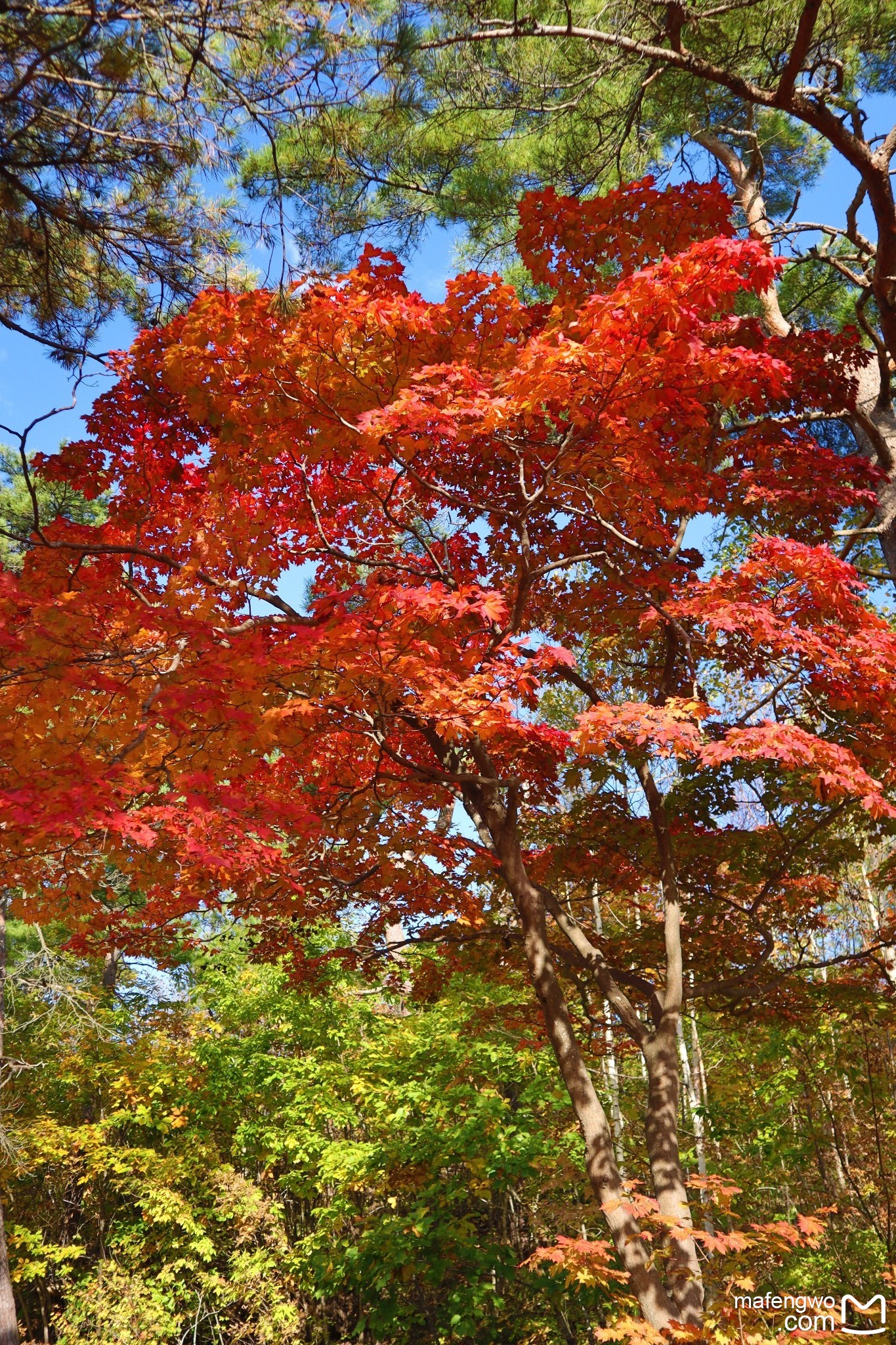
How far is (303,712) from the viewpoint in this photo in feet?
13.5

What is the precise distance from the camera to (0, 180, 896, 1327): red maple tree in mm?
3637

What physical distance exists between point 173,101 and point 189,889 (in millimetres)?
4192

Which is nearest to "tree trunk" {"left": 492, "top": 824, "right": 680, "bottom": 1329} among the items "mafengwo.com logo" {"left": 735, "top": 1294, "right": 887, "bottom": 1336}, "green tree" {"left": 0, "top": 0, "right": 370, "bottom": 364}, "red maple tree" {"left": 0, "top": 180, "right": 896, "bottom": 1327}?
"red maple tree" {"left": 0, "top": 180, "right": 896, "bottom": 1327}

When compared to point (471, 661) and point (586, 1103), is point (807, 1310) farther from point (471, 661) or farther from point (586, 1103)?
point (471, 661)

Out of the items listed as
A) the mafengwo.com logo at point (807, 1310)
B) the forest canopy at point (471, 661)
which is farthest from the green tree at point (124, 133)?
the mafengwo.com logo at point (807, 1310)

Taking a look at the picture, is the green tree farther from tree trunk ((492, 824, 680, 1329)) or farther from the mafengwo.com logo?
the mafengwo.com logo

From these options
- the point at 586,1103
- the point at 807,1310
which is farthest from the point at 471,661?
the point at 807,1310

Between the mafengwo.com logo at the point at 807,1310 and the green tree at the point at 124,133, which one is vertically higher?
the green tree at the point at 124,133

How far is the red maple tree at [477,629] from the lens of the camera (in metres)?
3.64

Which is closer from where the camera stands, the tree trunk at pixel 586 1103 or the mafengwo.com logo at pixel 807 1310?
the mafengwo.com logo at pixel 807 1310

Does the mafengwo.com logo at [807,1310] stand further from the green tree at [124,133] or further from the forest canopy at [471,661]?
the green tree at [124,133]

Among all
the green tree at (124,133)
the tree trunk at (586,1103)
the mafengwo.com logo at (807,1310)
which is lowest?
the mafengwo.com logo at (807,1310)

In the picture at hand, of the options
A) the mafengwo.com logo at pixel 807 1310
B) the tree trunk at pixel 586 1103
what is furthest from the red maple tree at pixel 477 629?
the mafengwo.com logo at pixel 807 1310

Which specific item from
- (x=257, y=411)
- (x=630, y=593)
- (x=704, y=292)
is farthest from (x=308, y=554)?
(x=704, y=292)
